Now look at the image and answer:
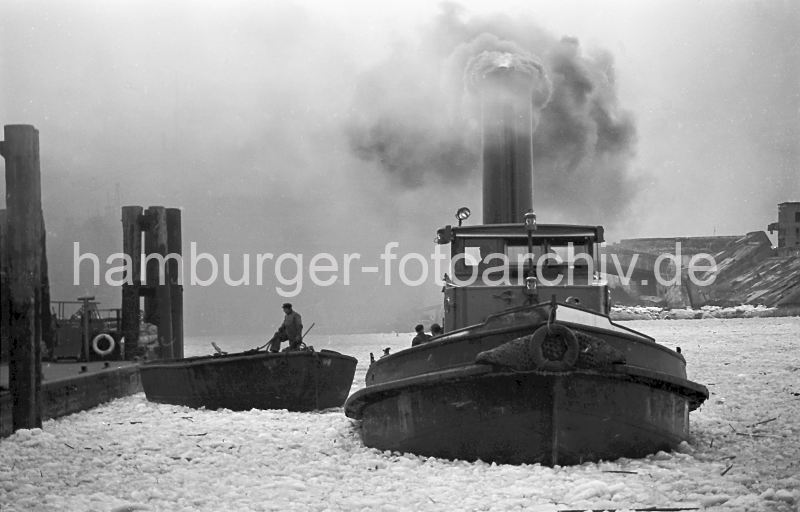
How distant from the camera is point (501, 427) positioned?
7102 millimetres

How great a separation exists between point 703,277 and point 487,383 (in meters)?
52.7

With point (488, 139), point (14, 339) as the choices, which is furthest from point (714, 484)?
point (488, 139)

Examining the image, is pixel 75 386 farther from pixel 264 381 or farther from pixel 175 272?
pixel 175 272

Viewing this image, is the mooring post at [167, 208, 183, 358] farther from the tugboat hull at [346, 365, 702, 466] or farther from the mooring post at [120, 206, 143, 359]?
the tugboat hull at [346, 365, 702, 466]

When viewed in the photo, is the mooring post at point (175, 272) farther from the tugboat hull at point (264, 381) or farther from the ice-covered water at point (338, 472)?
the ice-covered water at point (338, 472)

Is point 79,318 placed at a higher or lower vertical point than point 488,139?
lower

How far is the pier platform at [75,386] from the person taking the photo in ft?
34.8

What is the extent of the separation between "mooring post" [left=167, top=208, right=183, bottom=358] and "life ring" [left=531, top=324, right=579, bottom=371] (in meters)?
13.2

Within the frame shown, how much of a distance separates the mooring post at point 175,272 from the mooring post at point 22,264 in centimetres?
908

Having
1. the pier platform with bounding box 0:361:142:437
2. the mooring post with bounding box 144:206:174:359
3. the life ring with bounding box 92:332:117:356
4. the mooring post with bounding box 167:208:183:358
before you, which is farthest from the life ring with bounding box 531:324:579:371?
the life ring with bounding box 92:332:117:356

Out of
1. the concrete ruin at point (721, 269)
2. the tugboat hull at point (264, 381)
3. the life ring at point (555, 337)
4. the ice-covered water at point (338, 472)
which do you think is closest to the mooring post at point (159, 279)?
the tugboat hull at point (264, 381)

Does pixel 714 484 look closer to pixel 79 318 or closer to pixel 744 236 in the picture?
pixel 79 318

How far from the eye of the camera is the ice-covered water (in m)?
5.95

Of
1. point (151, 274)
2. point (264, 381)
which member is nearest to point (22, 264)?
point (264, 381)
